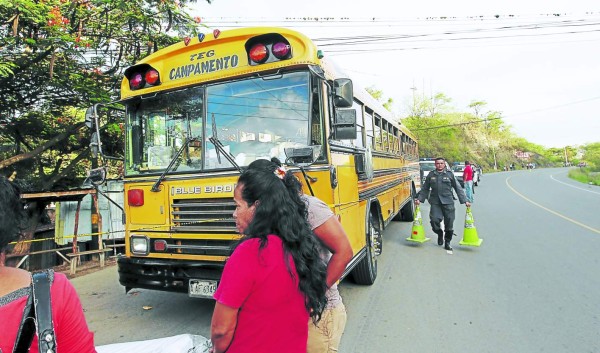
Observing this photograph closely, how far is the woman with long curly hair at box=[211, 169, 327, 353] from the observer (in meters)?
1.35

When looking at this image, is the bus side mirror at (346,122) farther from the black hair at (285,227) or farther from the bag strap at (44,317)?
the bag strap at (44,317)

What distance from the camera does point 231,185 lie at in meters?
3.40

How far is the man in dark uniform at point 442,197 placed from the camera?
702cm

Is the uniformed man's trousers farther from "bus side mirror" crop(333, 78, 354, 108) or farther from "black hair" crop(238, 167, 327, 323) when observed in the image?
"black hair" crop(238, 167, 327, 323)

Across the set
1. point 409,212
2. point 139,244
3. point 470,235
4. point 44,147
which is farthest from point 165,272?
point 409,212

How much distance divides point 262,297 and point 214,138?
247 centimetres

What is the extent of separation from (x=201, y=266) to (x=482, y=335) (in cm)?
274

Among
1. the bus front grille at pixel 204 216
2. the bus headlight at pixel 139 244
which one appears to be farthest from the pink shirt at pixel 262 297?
the bus headlight at pixel 139 244

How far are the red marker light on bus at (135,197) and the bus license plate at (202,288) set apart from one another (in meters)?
1.01

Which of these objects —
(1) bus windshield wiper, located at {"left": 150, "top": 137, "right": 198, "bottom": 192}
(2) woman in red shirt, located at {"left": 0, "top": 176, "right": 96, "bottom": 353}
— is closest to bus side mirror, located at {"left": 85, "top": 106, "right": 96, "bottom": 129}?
(1) bus windshield wiper, located at {"left": 150, "top": 137, "right": 198, "bottom": 192}

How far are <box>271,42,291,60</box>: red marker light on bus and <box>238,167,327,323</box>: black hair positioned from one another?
6.83 ft

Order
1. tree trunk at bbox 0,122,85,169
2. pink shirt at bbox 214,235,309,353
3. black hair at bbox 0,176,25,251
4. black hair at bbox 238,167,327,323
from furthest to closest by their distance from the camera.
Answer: tree trunk at bbox 0,122,85,169 < black hair at bbox 238,167,327,323 < pink shirt at bbox 214,235,309,353 < black hair at bbox 0,176,25,251

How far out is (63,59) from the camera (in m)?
7.98

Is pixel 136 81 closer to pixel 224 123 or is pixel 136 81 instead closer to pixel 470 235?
pixel 224 123
